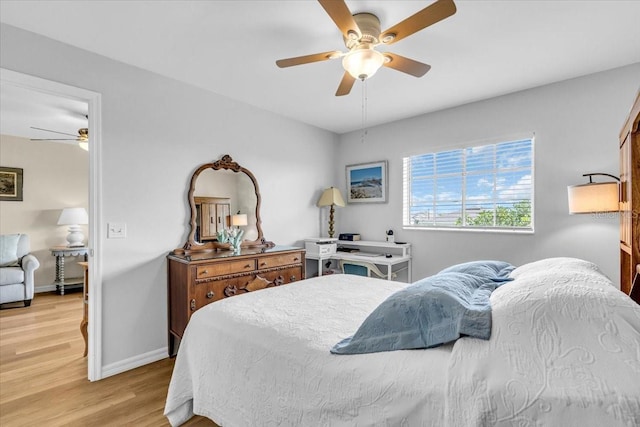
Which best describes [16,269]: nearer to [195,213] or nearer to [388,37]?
[195,213]

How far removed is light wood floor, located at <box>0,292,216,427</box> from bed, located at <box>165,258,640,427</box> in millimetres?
821

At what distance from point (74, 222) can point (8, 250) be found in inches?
35.9

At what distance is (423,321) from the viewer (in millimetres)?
1140

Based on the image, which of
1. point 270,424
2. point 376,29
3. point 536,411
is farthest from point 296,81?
point 536,411

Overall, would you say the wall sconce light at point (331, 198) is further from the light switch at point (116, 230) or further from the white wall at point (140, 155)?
the light switch at point (116, 230)

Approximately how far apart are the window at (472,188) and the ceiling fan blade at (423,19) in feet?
7.06

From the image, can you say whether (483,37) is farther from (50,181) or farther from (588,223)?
(50,181)

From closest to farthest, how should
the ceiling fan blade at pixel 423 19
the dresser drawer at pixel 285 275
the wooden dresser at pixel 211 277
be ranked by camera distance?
the ceiling fan blade at pixel 423 19 < the wooden dresser at pixel 211 277 < the dresser drawer at pixel 285 275

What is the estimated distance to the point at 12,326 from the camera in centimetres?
352

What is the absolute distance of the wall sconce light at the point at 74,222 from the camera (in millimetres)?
5137

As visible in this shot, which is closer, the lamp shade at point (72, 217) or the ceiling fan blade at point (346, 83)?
the ceiling fan blade at point (346, 83)

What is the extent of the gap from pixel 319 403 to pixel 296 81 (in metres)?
2.68

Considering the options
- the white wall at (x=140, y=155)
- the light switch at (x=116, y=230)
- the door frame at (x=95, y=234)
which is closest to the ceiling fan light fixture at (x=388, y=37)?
the white wall at (x=140, y=155)

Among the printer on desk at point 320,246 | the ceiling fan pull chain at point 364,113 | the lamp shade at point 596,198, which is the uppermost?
the ceiling fan pull chain at point 364,113
